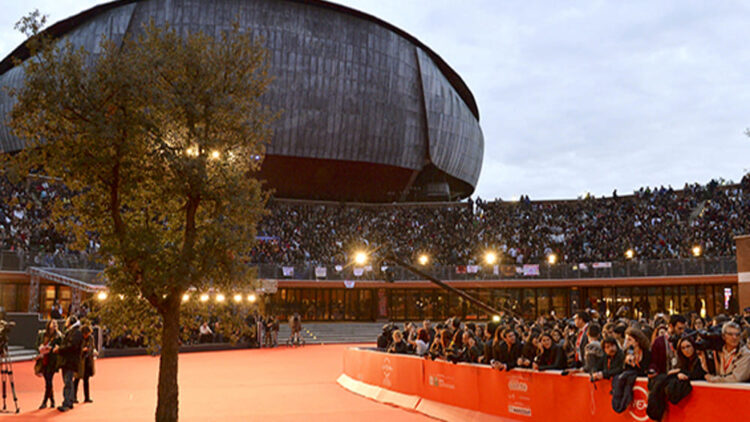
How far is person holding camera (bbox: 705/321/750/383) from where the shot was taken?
7.25 meters

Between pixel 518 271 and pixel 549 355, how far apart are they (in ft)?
107

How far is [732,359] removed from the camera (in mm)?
7391

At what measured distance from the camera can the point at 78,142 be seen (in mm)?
9789

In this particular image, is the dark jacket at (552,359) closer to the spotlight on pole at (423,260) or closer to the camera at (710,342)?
the camera at (710,342)

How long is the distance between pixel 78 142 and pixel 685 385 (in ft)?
30.5

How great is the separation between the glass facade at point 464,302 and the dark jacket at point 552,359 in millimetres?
33430

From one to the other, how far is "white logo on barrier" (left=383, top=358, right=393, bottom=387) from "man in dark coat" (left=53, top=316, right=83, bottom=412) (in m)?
7.07

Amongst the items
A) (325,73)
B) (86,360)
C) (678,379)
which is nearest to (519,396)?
(678,379)

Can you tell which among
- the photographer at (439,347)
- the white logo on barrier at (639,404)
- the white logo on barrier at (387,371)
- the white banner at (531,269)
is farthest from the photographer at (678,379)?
the white banner at (531,269)

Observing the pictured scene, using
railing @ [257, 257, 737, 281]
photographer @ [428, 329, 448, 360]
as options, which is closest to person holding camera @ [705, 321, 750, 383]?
photographer @ [428, 329, 448, 360]

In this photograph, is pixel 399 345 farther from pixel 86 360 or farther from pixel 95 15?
pixel 95 15

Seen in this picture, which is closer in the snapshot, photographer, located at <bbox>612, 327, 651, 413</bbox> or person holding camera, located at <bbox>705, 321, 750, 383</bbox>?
person holding camera, located at <bbox>705, 321, 750, 383</bbox>

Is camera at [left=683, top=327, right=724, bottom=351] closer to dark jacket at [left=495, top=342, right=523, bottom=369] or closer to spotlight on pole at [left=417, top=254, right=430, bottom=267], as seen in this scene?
dark jacket at [left=495, top=342, right=523, bottom=369]

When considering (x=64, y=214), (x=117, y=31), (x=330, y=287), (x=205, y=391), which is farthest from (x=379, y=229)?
(x=64, y=214)
